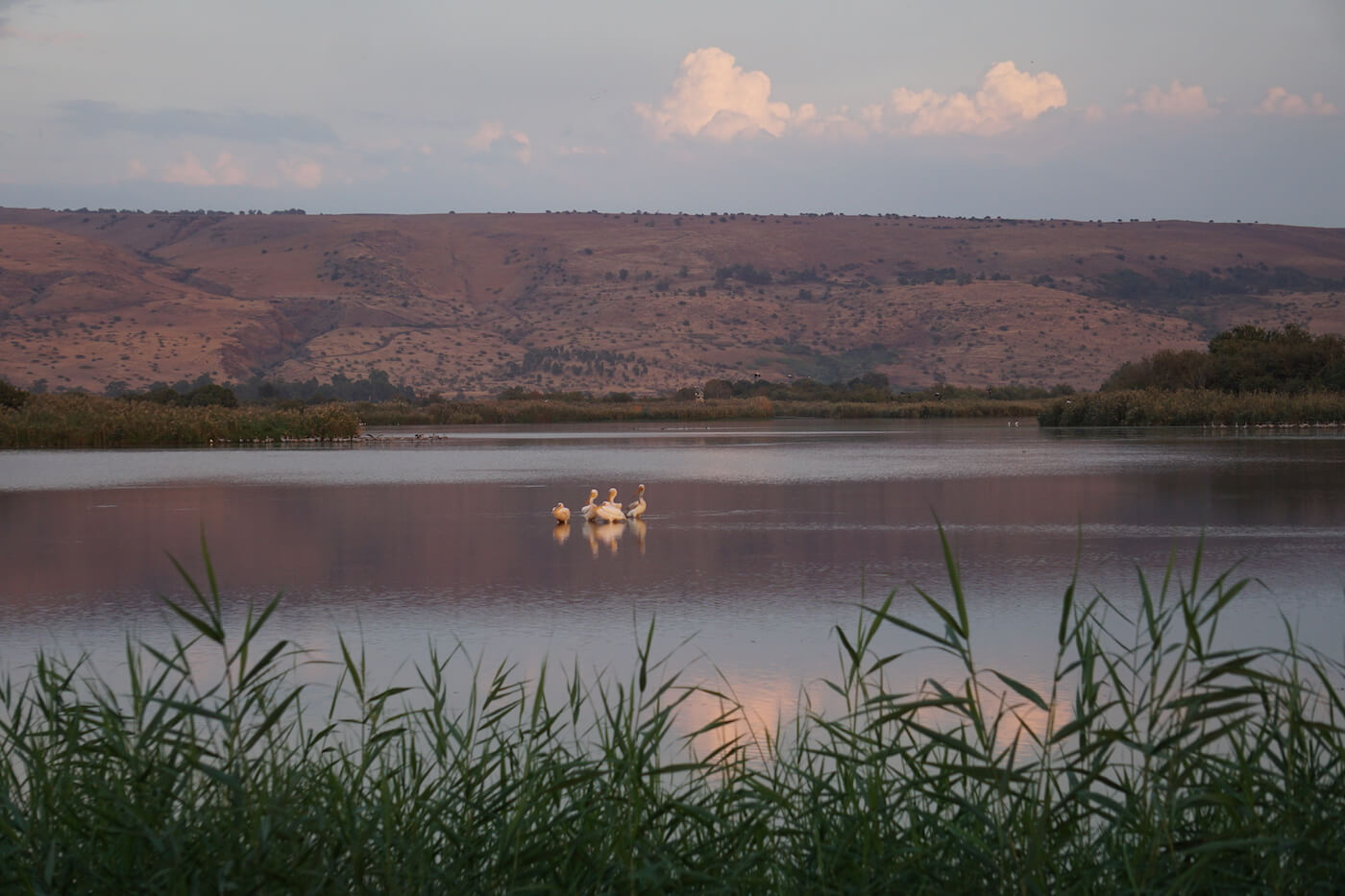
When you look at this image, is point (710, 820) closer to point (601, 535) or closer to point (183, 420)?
point (601, 535)

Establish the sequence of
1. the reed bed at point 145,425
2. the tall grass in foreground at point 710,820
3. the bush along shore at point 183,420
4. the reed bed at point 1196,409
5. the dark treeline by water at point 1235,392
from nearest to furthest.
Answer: the tall grass in foreground at point 710,820
the reed bed at point 145,425
the bush along shore at point 183,420
the reed bed at point 1196,409
the dark treeline by water at point 1235,392

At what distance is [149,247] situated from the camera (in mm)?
127688

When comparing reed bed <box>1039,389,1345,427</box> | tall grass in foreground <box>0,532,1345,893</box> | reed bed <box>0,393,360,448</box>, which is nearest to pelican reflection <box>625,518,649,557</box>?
tall grass in foreground <box>0,532,1345,893</box>

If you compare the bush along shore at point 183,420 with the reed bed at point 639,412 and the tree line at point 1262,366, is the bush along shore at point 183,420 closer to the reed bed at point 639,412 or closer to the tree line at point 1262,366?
the reed bed at point 639,412

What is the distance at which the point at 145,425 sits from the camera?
33.9 meters

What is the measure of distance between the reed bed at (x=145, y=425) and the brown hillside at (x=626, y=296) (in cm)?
4795

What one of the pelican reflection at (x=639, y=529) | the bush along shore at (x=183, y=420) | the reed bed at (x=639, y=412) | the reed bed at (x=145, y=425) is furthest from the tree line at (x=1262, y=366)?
the pelican reflection at (x=639, y=529)

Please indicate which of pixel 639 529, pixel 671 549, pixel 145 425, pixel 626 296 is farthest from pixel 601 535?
pixel 626 296

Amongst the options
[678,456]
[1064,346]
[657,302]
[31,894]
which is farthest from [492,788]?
[657,302]

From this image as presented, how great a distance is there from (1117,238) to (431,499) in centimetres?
11143

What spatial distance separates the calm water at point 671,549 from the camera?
24.1 ft

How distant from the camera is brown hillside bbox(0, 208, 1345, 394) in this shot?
291ft

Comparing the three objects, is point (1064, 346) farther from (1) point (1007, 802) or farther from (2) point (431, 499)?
(1) point (1007, 802)

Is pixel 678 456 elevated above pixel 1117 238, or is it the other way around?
pixel 1117 238
